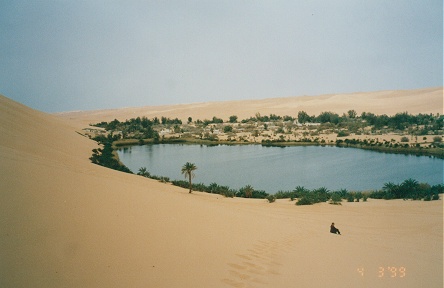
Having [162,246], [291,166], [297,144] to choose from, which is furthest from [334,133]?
[162,246]

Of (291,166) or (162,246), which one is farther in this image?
(291,166)

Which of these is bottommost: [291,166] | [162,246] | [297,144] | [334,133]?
[291,166]

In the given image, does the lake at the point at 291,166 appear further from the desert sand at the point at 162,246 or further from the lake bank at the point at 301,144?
the desert sand at the point at 162,246

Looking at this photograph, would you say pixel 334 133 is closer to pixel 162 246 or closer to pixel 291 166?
pixel 291 166

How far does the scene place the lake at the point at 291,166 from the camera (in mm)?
25719

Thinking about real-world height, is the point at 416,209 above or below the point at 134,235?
below

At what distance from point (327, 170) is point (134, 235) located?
2686 cm

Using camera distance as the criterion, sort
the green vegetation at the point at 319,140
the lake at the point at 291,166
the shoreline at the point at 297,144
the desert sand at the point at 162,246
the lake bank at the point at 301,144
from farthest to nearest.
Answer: the lake bank at the point at 301,144 → the shoreline at the point at 297,144 → the lake at the point at 291,166 → the green vegetation at the point at 319,140 → the desert sand at the point at 162,246

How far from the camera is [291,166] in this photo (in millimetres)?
32219

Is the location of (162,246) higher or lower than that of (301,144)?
higher

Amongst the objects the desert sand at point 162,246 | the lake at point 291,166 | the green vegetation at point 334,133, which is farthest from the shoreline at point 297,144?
the desert sand at point 162,246

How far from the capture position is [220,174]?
30.0 metres

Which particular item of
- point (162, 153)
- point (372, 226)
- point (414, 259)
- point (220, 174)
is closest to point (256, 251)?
point (414, 259)

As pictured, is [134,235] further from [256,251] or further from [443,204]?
[443,204]
